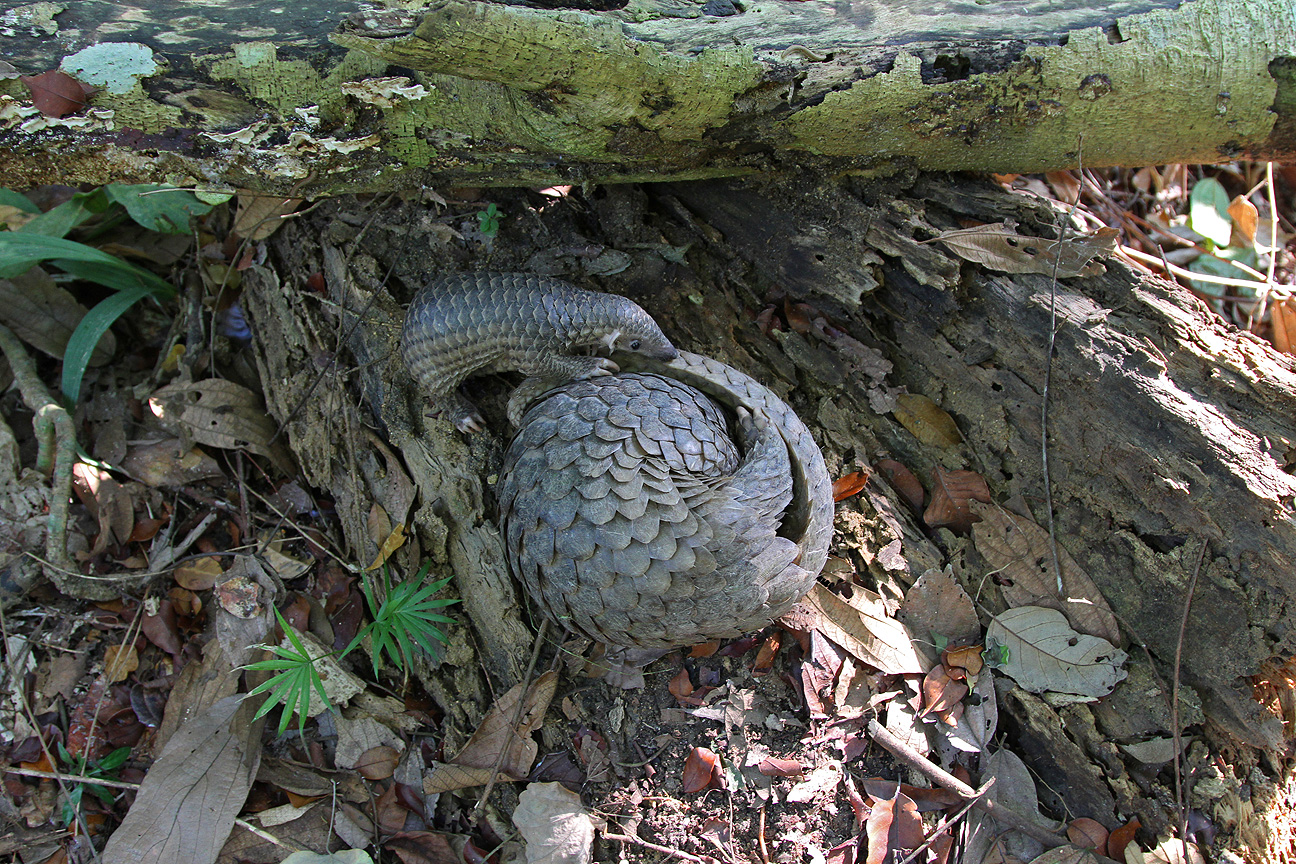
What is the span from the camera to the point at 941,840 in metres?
2.34

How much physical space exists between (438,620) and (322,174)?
5.21 feet

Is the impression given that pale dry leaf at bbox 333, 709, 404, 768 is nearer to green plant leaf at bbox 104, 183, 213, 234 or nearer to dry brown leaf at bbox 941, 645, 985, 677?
dry brown leaf at bbox 941, 645, 985, 677

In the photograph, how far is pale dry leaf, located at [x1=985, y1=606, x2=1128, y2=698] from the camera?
8.18 ft

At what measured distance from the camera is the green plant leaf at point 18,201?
3311 mm

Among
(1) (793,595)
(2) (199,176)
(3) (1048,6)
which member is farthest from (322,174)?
(3) (1048,6)

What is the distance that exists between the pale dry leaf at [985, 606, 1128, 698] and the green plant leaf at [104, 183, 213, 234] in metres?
3.76

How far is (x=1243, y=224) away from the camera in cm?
355

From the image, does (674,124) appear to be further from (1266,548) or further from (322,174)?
(1266,548)

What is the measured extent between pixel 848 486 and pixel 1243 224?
261 centimetres

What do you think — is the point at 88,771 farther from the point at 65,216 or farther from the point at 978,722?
the point at 978,722

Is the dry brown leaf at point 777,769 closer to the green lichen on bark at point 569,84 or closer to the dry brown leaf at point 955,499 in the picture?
the dry brown leaf at point 955,499

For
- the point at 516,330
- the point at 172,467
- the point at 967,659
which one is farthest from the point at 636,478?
the point at 172,467

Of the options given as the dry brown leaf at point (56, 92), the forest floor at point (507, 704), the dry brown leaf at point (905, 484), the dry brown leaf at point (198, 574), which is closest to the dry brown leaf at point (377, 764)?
the forest floor at point (507, 704)

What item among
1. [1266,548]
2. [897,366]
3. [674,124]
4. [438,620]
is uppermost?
[674,124]
